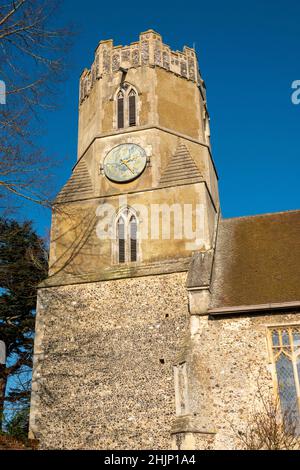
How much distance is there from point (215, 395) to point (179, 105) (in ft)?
36.8

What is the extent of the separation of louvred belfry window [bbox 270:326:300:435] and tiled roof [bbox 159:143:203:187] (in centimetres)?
604

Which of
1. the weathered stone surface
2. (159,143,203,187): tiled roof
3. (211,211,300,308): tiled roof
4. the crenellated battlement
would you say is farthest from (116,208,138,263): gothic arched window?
the crenellated battlement

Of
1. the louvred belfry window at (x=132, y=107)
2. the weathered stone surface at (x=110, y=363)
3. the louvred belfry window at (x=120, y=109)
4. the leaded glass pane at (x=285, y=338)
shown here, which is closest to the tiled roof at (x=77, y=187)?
the louvred belfry window at (x=120, y=109)

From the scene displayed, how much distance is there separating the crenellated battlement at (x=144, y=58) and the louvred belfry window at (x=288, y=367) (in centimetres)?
1148

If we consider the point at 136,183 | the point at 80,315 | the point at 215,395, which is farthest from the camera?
the point at 136,183

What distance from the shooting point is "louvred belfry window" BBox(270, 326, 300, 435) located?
498 inches

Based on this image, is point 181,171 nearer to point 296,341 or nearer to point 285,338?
point 285,338

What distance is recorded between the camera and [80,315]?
15.6 metres

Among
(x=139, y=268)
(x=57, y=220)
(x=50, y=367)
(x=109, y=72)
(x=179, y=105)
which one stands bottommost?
(x=50, y=367)

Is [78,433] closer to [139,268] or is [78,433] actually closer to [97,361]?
[97,361]

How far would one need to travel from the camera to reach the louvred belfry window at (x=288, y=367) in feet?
41.5

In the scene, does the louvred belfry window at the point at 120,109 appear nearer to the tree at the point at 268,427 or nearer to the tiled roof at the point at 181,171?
the tiled roof at the point at 181,171

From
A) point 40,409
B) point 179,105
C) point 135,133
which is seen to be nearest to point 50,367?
point 40,409

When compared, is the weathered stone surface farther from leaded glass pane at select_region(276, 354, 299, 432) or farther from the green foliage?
the green foliage
